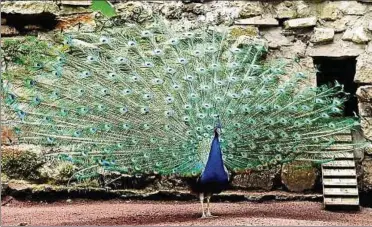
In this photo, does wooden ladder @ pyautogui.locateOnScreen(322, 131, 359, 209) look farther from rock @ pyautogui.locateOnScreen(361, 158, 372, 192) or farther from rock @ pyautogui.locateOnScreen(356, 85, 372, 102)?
rock @ pyautogui.locateOnScreen(356, 85, 372, 102)

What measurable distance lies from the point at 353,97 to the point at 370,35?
3.03ft

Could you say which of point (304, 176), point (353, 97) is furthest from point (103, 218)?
point (353, 97)

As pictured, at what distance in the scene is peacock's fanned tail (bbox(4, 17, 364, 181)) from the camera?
586 cm

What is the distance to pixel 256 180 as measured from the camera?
25.3 ft

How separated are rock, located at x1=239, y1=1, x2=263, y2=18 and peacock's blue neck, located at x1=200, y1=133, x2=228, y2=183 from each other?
2.76 metres

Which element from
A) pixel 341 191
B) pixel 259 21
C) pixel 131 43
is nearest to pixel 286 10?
pixel 259 21

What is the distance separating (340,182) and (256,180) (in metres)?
1.01

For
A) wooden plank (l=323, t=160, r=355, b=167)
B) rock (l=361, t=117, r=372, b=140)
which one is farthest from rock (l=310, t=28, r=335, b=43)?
wooden plank (l=323, t=160, r=355, b=167)

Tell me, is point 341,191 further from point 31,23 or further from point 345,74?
point 31,23

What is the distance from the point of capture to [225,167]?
19.6 ft

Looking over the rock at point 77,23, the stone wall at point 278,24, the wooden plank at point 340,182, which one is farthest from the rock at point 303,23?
the rock at point 77,23

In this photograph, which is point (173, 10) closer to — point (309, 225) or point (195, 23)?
point (195, 23)

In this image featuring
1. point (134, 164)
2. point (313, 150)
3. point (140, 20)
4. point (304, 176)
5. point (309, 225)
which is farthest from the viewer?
point (140, 20)

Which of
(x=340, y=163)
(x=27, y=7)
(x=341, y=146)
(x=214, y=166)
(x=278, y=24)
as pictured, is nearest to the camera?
(x=214, y=166)
